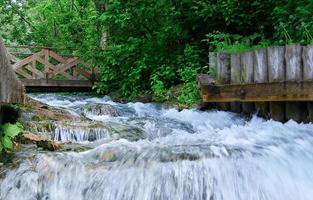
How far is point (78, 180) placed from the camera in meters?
4.01

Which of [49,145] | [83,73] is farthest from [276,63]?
[83,73]

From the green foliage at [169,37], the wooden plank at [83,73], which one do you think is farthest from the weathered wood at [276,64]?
the wooden plank at [83,73]

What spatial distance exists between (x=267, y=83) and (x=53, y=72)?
33.3 feet

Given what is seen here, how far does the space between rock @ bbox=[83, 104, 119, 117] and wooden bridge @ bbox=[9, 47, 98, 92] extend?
21.8 feet

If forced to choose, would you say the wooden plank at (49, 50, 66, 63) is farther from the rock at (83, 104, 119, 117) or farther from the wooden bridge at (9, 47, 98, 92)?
the rock at (83, 104, 119, 117)

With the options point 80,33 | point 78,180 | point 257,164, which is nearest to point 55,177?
point 78,180

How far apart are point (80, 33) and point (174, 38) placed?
5.70 m

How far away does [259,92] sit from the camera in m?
6.64

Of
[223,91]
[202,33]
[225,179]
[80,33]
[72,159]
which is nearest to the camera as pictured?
[225,179]

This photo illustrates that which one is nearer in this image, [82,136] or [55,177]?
[55,177]

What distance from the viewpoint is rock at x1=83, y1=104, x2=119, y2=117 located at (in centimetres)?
848

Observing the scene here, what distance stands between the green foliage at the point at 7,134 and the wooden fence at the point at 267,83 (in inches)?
135

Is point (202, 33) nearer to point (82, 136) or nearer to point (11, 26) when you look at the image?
point (82, 136)

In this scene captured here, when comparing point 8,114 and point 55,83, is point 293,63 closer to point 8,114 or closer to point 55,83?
point 8,114
